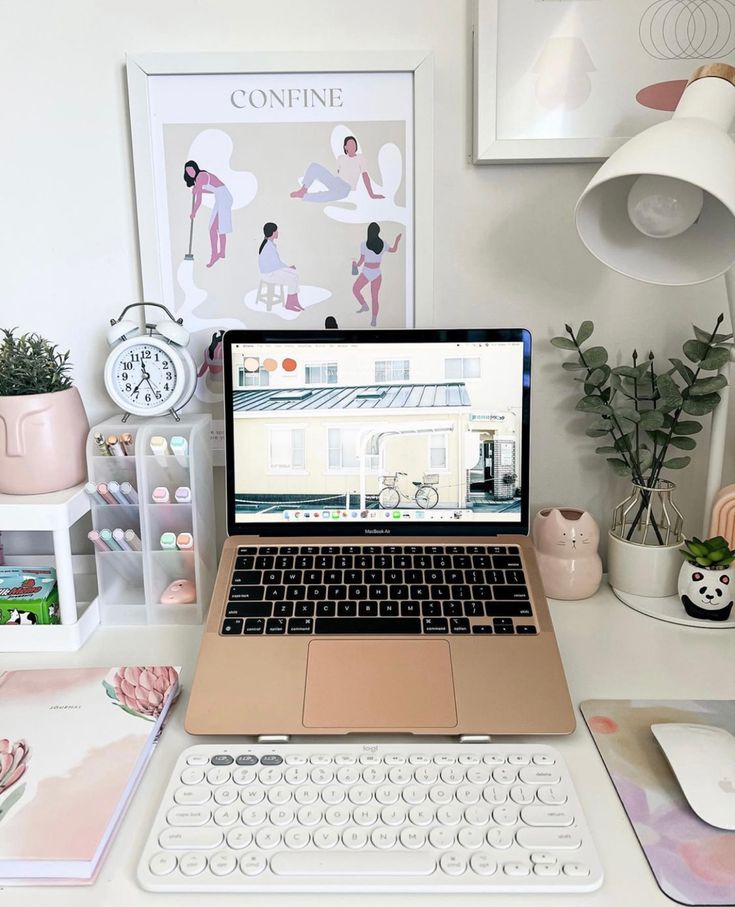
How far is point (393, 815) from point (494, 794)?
0.09 m

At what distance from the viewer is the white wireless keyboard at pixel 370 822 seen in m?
0.60

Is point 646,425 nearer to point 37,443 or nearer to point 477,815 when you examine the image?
point 477,815

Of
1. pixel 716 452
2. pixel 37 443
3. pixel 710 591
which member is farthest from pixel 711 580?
pixel 37 443

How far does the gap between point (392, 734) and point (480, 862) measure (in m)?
0.19

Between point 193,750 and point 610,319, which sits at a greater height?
point 610,319

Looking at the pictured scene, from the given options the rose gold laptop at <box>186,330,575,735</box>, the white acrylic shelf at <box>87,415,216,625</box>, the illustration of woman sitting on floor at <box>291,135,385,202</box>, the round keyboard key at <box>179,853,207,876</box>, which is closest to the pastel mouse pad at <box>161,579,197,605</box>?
the white acrylic shelf at <box>87,415,216,625</box>

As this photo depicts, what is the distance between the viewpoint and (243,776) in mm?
696

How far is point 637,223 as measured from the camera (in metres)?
0.89

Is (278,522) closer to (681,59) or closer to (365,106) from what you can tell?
(365,106)

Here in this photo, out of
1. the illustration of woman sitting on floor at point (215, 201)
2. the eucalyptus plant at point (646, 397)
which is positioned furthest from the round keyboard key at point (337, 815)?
the illustration of woman sitting on floor at point (215, 201)

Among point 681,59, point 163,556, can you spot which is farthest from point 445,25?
point 163,556

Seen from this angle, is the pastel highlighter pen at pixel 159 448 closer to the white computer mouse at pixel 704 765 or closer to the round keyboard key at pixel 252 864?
the round keyboard key at pixel 252 864

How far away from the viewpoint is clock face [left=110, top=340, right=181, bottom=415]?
104 cm

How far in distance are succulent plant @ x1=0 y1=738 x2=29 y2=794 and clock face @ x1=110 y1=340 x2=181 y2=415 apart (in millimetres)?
452
